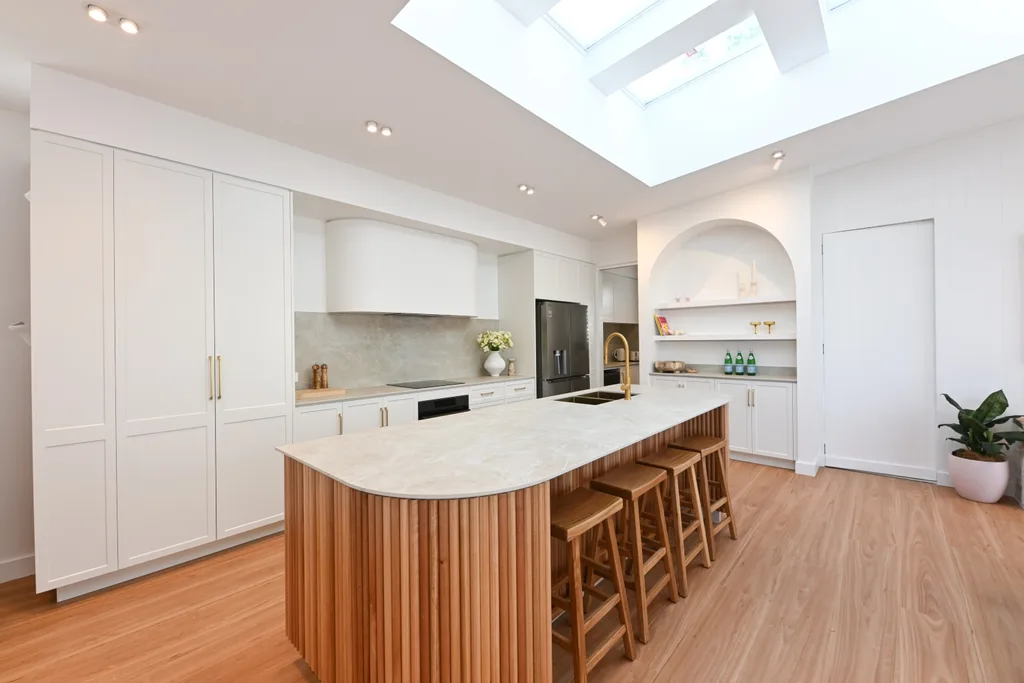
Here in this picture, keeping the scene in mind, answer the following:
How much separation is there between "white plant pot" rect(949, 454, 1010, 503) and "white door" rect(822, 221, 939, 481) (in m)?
0.36

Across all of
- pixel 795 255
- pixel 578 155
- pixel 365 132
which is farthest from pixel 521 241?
pixel 795 255

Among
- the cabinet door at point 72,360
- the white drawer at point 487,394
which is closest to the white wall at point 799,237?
the white drawer at point 487,394

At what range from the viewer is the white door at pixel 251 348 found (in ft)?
8.45

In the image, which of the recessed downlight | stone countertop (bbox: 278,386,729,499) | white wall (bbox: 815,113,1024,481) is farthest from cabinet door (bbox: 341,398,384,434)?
white wall (bbox: 815,113,1024,481)

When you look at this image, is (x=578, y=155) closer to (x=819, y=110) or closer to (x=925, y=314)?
(x=819, y=110)

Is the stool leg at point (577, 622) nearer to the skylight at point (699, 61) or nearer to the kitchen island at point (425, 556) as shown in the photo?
the kitchen island at point (425, 556)

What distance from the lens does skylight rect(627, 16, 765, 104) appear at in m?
2.94

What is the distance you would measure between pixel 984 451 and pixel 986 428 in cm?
20

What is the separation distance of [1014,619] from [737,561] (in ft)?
3.50

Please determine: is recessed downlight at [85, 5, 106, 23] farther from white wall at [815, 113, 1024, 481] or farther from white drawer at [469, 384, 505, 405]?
white wall at [815, 113, 1024, 481]

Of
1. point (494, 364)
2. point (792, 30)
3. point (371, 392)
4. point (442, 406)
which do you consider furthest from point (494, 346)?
point (792, 30)

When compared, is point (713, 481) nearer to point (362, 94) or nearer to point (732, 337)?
point (732, 337)

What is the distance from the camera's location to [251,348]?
270cm

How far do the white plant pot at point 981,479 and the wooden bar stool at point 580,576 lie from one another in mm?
3287
